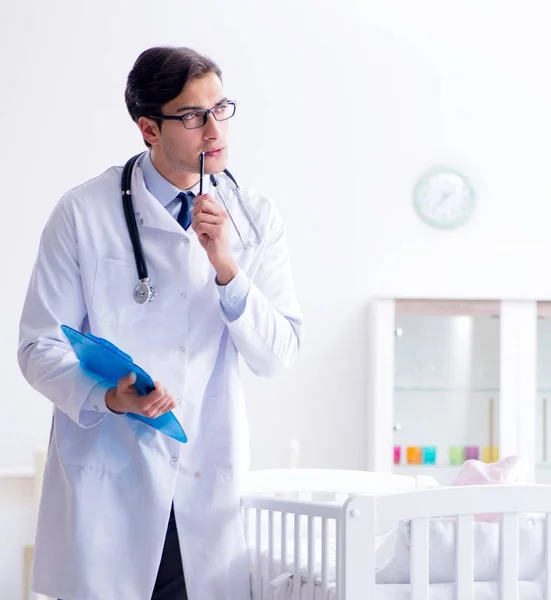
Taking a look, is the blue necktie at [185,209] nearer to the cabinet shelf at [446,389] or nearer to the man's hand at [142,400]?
the man's hand at [142,400]

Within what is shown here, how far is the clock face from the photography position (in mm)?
3611

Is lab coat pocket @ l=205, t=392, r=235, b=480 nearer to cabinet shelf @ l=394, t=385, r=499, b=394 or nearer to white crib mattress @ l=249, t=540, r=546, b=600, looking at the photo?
white crib mattress @ l=249, t=540, r=546, b=600

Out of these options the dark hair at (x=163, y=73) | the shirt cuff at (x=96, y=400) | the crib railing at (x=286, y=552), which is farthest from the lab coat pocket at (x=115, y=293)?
the crib railing at (x=286, y=552)

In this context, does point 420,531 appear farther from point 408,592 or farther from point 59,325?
point 59,325

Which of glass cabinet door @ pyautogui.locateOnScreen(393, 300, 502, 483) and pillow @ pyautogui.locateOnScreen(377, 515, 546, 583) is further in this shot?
glass cabinet door @ pyautogui.locateOnScreen(393, 300, 502, 483)

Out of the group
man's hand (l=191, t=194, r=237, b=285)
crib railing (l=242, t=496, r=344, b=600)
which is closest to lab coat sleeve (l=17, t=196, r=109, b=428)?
man's hand (l=191, t=194, r=237, b=285)

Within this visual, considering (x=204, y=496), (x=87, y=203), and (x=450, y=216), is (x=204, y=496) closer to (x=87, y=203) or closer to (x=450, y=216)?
(x=87, y=203)

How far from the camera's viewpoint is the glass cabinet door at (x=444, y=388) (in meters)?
3.36

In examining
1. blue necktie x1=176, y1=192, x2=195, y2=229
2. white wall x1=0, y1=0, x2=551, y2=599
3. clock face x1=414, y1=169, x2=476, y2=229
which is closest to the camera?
blue necktie x1=176, y1=192, x2=195, y2=229

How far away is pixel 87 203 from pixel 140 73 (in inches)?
9.0

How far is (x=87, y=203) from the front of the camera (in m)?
1.57

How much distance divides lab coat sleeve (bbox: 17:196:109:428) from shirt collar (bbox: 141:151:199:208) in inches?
5.7

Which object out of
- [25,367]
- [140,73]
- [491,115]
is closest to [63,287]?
[25,367]

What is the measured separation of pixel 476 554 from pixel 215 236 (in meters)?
0.66
